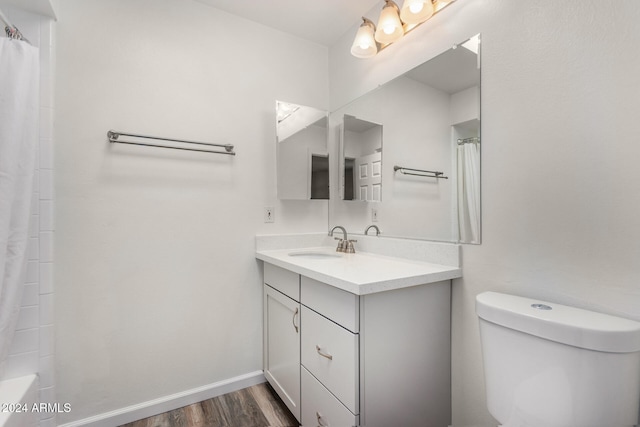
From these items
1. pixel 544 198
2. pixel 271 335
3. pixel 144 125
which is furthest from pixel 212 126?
pixel 544 198

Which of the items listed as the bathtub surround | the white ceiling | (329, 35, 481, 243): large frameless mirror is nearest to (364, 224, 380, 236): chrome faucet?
(329, 35, 481, 243): large frameless mirror

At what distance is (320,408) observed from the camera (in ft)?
3.92

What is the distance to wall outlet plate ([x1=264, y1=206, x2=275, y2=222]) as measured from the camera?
6.19 feet

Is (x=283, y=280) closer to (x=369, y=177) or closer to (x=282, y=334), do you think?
(x=282, y=334)

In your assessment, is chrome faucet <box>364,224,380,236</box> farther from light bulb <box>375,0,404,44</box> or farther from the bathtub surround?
the bathtub surround

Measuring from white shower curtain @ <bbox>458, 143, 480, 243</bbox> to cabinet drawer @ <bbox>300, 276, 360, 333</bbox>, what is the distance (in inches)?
23.3

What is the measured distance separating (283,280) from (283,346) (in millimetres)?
359

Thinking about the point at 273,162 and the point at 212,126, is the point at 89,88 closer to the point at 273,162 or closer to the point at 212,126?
the point at 212,126

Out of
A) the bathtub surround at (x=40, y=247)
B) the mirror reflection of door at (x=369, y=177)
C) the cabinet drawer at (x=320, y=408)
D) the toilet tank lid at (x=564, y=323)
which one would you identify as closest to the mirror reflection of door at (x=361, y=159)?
the mirror reflection of door at (x=369, y=177)

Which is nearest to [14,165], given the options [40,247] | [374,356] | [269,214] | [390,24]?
[40,247]

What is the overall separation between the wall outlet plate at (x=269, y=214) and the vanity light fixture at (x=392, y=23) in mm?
1089

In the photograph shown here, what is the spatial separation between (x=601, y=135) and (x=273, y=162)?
158 centimetres

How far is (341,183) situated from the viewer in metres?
2.00

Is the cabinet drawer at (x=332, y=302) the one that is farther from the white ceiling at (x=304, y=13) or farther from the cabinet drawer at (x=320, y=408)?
the white ceiling at (x=304, y=13)
